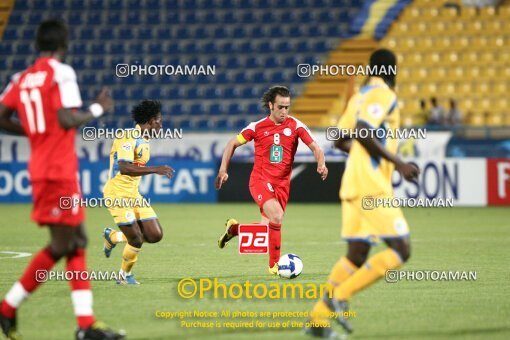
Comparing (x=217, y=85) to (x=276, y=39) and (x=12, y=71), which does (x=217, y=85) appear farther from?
(x=12, y=71)

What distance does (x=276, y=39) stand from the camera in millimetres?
29531

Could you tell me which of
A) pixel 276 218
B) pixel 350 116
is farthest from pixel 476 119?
pixel 350 116

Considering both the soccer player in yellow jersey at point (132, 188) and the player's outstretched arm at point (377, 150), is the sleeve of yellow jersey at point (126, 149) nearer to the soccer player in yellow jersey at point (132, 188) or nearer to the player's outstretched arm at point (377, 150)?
the soccer player in yellow jersey at point (132, 188)

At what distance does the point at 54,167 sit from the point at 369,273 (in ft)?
7.45

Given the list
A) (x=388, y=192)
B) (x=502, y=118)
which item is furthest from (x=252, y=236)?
(x=502, y=118)

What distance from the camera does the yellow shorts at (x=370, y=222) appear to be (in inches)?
268

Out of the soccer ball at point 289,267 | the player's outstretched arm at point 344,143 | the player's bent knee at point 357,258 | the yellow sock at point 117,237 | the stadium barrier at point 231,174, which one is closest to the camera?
the player's bent knee at point 357,258

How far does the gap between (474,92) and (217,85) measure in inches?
289

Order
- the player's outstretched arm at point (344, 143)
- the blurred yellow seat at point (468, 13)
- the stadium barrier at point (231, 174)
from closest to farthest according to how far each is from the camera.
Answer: the player's outstretched arm at point (344, 143), the stadium barrier at point (231, 174), the blurred yellow seat at point (468, 13)

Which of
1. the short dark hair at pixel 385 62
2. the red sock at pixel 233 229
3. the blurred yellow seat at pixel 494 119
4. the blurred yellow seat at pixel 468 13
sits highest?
the blurred yellow seat at pixel 468 13

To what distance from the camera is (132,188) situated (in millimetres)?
10617

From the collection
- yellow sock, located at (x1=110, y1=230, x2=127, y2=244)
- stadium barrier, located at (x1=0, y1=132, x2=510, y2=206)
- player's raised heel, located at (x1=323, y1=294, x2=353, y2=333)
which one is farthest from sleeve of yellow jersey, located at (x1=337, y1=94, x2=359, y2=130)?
stadium barrier, located at (x1=0, y1=132, x2=510, y2=206)

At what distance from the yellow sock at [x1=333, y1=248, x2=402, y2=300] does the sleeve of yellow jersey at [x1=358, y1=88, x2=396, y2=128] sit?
91 centimetres

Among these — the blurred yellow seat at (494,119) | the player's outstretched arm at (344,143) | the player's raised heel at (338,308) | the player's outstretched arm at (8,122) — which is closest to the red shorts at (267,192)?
the player's outstretched arm at (344,143)
